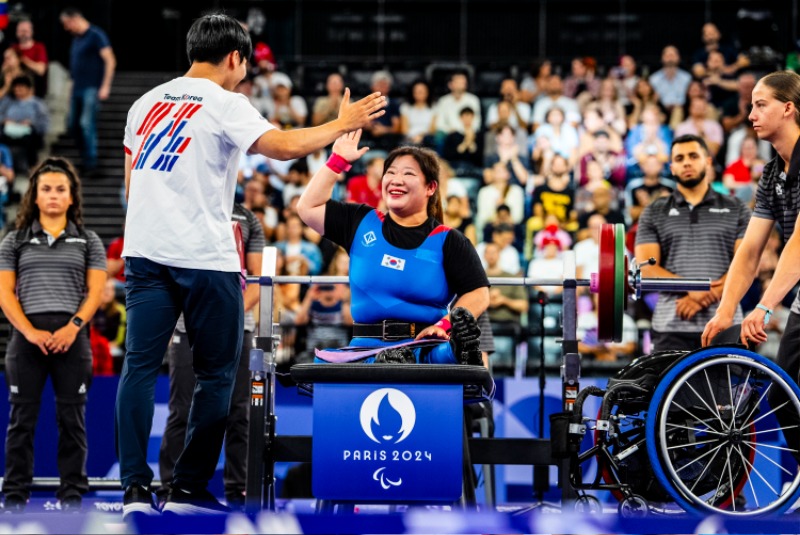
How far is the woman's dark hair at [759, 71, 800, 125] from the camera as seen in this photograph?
15.5ft

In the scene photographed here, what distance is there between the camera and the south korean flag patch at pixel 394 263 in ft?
15.5

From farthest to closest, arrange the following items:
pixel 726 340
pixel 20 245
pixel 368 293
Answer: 1. pixel 20 245
2. pixel 726 340
3. pixel 368 293

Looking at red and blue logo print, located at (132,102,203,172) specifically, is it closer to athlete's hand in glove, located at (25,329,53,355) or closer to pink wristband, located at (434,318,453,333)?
pink wristband, located at (434,318,453,333)

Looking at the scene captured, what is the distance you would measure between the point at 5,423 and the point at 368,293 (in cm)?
373

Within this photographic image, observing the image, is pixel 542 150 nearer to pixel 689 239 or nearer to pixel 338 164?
pixel 689 239

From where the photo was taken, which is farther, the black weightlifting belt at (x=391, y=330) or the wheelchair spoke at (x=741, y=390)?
the black weightlifting belt at (x=391, y=330)

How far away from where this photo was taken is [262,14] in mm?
15164

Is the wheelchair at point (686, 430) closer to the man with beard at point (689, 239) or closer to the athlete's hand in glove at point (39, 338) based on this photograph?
the man with beard at point (689, 239)

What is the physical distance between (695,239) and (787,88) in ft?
5.59

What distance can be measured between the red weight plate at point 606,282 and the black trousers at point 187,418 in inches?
95.3

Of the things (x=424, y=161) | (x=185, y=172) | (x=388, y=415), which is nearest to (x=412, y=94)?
(x=424, y=161)

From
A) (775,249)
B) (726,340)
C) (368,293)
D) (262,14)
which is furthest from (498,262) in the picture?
(262,14)

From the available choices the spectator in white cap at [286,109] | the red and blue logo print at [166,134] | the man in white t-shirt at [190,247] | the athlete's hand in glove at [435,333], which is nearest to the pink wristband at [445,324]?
the athlete's hand in glove at [435,333]

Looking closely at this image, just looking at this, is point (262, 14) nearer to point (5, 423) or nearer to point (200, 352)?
point (5, 423)
